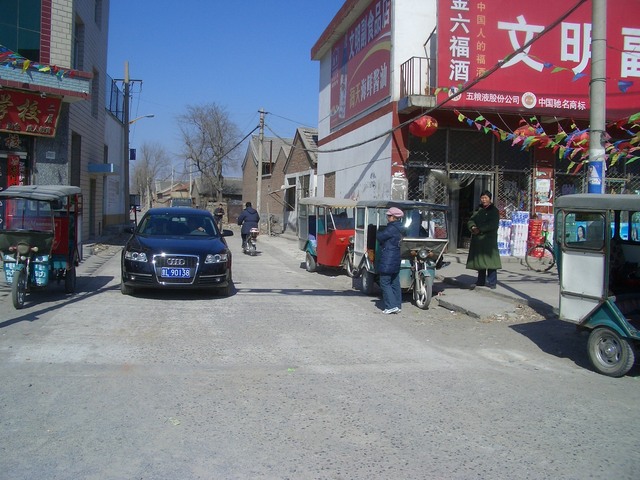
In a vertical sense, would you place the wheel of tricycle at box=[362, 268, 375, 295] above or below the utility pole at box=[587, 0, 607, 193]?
below

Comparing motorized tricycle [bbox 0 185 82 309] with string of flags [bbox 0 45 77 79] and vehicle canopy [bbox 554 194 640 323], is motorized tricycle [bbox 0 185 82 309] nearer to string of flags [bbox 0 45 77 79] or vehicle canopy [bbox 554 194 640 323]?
string of flags [bbox 0 45 77 79]

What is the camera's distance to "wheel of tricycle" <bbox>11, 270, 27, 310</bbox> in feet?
27.5

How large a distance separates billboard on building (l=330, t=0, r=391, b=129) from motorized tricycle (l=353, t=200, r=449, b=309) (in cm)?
667

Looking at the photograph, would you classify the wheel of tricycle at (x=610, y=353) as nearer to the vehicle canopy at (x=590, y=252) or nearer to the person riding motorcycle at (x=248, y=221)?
the vehicle canopy at (x=590, y=252)

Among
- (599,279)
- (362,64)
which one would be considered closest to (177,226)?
(599,279)

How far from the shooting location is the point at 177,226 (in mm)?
10984

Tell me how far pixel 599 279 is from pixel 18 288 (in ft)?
25.3

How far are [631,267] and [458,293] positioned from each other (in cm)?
414

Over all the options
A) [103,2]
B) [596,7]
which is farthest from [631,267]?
[103,2]

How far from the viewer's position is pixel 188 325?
7988mm

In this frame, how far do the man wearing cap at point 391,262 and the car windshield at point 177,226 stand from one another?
11.3 ft

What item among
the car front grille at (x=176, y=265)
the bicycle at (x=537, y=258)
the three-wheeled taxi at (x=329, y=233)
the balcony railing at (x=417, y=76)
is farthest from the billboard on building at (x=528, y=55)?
the car front grille at (x=176, y=265)

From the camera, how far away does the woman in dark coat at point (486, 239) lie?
1112 centimetres

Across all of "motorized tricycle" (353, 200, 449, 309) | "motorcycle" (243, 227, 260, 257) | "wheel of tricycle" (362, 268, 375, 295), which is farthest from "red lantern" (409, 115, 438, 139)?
"motorcycle" (243, 227, 260, 257)
